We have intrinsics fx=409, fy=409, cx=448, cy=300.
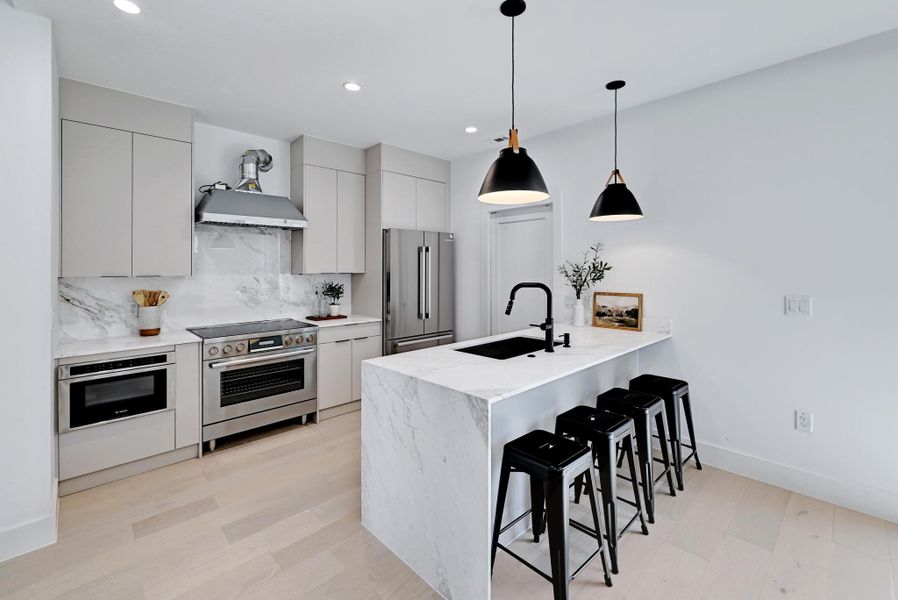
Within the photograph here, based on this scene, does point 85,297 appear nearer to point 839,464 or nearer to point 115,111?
point 115,111

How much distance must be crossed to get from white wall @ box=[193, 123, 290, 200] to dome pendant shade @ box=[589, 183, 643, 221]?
314 cm

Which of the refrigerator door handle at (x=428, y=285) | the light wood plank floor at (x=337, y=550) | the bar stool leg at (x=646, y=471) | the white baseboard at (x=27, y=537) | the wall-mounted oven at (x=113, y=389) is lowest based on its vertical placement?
the light wood plank floor at (x=337, y=550)

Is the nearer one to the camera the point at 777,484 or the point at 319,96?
the point at 777,484

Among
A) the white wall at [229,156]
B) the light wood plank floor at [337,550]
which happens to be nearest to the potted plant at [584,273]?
the light wood plank floor at [337,550]

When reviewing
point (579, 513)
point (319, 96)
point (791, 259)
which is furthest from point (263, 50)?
point (791, 259)

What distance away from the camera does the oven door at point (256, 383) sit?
3.25 metres

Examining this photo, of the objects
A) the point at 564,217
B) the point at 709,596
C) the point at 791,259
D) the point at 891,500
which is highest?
the point at 564,217

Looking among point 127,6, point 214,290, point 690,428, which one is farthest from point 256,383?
point 690,428

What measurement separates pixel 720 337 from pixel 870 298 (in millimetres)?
810

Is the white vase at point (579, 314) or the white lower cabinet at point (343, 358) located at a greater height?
the white vase at point (579, 314)

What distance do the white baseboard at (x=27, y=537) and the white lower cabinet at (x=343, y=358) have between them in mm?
1932

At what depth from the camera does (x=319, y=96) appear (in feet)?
10.4

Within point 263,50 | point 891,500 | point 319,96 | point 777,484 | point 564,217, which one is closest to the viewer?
point 891,500

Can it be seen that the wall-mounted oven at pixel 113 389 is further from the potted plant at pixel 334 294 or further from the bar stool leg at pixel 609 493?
the bar stool leg at pixel 609 493
